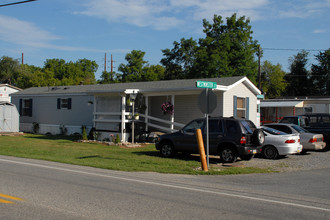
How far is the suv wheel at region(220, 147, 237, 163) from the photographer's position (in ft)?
44.8

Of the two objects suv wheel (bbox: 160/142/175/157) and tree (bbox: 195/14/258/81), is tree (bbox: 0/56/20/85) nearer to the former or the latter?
tree (bbox: 195/14/258/81)

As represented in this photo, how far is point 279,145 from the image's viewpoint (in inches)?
597

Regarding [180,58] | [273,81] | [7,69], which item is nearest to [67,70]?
[7,69]

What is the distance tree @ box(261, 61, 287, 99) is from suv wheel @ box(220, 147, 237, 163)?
50847mm

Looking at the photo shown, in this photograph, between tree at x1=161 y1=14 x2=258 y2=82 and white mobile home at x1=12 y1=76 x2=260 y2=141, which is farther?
tree at x1=161 y1=14 x2=258 y2=82

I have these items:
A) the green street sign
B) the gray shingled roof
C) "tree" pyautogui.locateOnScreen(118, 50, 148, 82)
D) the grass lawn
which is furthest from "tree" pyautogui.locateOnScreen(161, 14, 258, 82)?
the green street sign

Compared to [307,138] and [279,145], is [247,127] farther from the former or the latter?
A: [307,138]

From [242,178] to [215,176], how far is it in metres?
0.84

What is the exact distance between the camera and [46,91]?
96.2 feet

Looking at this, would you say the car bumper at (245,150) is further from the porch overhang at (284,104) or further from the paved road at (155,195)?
the porch overhang at (284,104)

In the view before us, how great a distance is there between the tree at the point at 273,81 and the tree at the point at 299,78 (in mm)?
1497

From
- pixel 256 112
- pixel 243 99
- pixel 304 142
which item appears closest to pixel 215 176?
pixel 304 142

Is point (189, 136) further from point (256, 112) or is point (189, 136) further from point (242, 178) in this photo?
point (256, 112)

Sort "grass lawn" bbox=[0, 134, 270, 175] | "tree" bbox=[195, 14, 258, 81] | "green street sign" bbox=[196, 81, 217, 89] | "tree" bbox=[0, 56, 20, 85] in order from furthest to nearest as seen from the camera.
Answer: "tree" bbox=[0, 56, 20, 85], "tree" bbox=[195, 14, 258, 81], "grass lawn" bbox=[0, 134, 270, 175], "green street sign" bbox=[196, 81, 217, 89]
